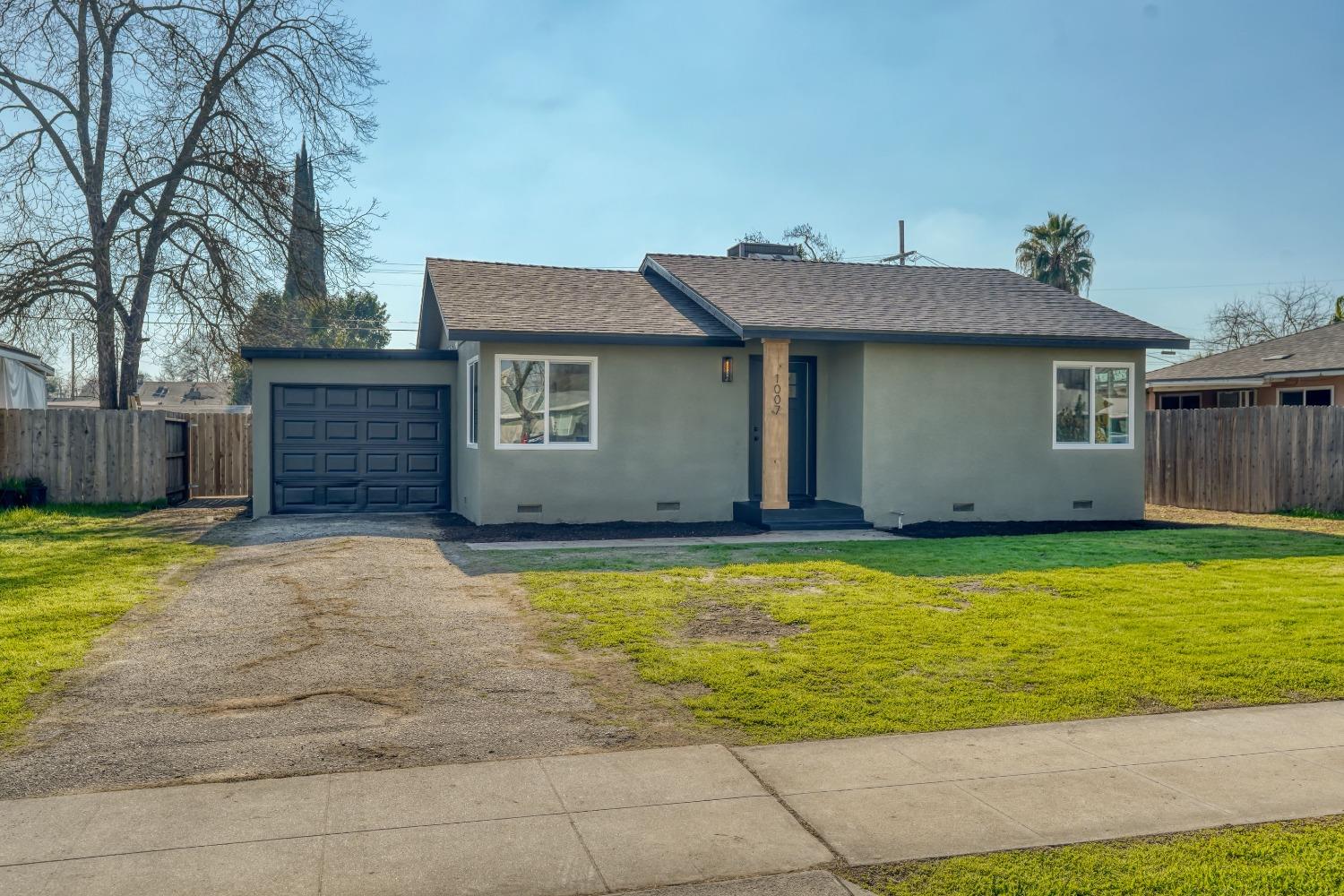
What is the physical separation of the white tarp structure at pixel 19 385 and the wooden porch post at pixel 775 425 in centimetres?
1714

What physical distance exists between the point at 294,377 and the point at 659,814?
1337 centimetres

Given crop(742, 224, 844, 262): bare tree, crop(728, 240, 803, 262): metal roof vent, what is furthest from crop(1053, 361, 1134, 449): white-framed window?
crop(742, 224, 844, 262): bare tree

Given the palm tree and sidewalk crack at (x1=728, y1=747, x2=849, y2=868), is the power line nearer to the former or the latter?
the palm tree

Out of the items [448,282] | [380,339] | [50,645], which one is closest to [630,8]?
[448,282]

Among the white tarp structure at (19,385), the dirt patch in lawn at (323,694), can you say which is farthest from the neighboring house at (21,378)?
the dirt patch in lawn at (323,694)

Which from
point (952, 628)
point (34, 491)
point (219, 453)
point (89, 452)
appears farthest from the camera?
point (219, 453)

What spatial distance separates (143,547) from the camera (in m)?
11.9

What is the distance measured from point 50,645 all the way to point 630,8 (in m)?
9.89

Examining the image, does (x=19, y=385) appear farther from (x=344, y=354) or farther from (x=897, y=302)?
(x=897, y=302)

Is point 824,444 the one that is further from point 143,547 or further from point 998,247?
point 998,247

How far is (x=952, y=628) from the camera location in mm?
7461

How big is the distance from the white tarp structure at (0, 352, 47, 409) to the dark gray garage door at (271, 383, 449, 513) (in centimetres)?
1002

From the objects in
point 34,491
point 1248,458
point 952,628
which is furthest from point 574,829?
point 1248,458

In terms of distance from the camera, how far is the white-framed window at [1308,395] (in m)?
21.9
